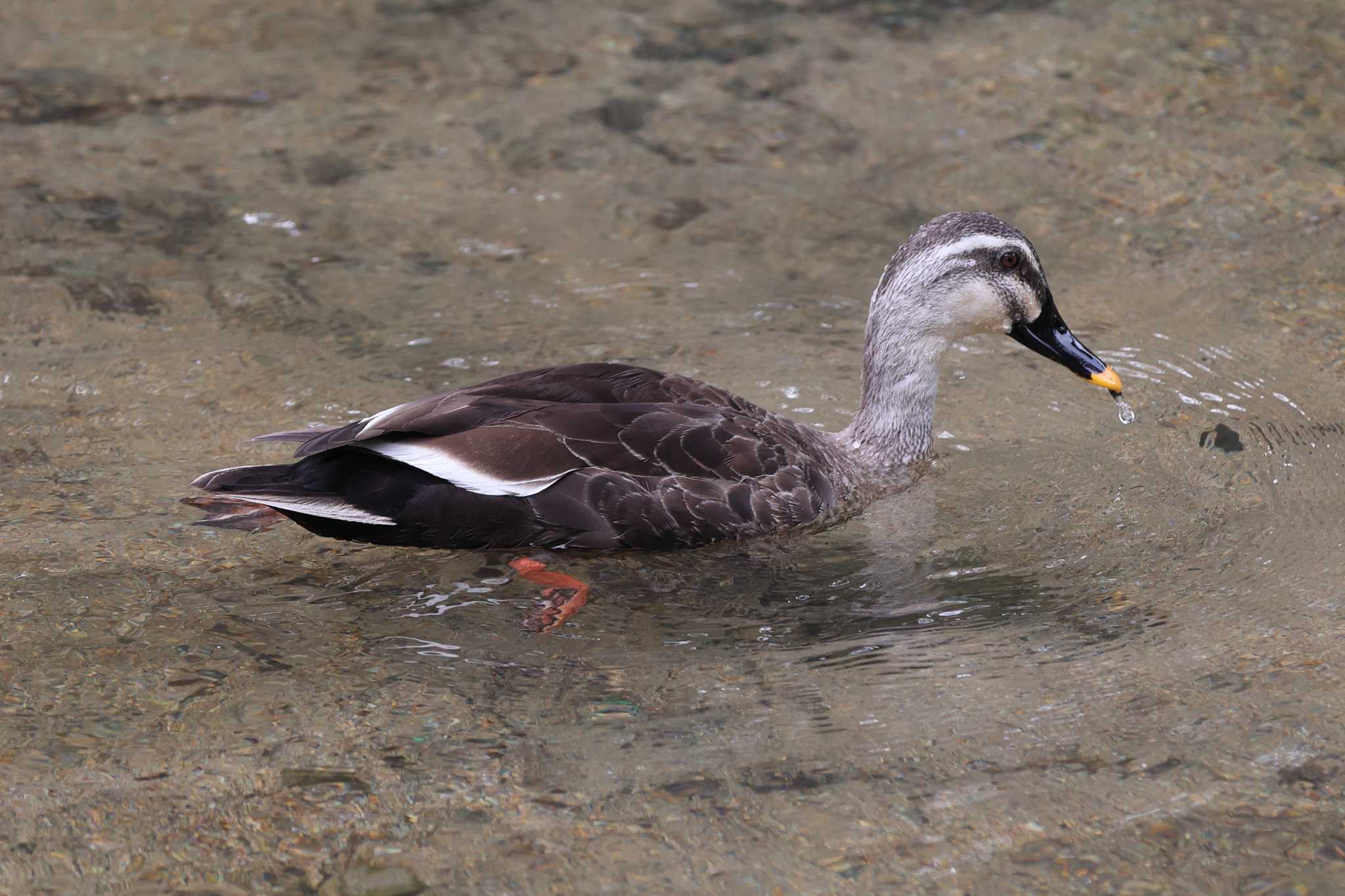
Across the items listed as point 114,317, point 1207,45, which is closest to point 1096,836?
point 114,317

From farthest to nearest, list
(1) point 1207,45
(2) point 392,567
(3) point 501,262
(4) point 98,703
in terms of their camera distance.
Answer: (1) point 1207,45, (3) point 501,262, (2) point 392,567, (4) point 98,703

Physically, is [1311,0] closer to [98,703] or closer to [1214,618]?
[1214,618]

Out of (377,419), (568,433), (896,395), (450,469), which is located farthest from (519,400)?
(896,395)

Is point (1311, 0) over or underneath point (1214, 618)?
over

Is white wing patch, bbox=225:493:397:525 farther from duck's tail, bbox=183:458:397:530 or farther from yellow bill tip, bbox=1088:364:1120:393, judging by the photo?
yellow bill tip, bbox=1088:364:1120:393

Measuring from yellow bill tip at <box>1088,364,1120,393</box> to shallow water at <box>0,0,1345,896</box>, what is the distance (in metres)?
0.36

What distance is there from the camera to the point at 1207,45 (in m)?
10.3

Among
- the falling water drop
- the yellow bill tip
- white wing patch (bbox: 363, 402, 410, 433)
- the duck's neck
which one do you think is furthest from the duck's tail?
the falling water drop

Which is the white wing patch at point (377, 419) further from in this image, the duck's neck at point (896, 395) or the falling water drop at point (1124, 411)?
the falling water drop at point (1124, 411)

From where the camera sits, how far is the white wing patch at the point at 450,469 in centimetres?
544

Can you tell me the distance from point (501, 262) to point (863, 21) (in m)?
4.39

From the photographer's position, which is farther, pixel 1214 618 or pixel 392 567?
pixel 392 567

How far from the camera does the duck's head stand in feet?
20.4

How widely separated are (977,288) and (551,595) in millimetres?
2285
